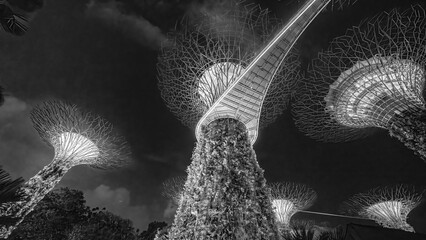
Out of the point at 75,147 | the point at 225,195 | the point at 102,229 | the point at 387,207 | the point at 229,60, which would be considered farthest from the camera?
the point at 102,229

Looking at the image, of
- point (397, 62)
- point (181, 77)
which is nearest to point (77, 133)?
point (181, 77)

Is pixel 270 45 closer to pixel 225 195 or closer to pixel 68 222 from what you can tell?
pixel 225 195

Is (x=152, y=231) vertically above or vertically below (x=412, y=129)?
above

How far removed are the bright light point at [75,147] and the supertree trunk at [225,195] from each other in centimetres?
854

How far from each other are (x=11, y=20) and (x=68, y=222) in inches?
900

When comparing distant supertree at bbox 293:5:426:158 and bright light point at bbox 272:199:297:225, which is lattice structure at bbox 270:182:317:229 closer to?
bright light point at bbox 272:199:297:225

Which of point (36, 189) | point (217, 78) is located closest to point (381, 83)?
point (217, 78)

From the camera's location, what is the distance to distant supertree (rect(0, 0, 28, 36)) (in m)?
3.46

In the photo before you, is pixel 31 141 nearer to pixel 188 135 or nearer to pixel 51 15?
pixel 51 15

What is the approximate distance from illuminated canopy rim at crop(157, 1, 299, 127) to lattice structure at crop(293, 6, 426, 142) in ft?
8.36

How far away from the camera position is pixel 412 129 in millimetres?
10172

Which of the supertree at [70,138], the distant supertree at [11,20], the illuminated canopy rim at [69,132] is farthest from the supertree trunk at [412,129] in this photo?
the illuminated canopy rim at [69,132]

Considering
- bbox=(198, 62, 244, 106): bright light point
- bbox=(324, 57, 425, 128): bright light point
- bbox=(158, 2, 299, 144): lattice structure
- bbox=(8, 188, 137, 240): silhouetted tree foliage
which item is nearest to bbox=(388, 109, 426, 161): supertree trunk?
bbox=(324, 57, 425, 128): bright light point

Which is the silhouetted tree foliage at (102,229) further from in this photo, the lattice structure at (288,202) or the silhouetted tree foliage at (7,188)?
the silhouetted tree foliage at (7,188)
